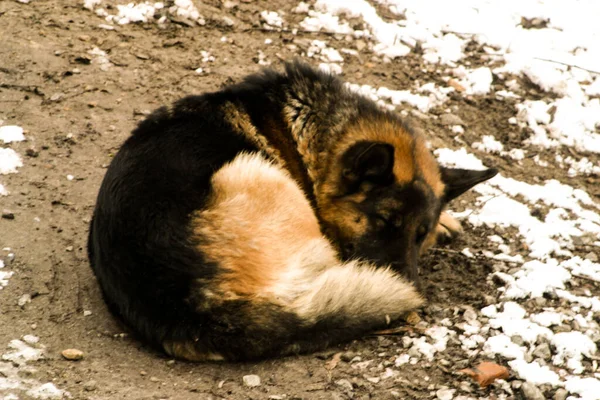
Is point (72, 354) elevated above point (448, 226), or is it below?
below

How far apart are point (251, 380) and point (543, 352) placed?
182 cm

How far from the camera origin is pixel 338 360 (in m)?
4.30

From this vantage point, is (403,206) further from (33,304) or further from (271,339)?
(33,304)

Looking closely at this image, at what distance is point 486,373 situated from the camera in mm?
4180

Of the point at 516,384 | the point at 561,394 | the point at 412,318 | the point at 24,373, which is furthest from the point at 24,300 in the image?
the point at 561,394

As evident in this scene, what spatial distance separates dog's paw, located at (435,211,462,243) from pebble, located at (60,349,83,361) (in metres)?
2.89

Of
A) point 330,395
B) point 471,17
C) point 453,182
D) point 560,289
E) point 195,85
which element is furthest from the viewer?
point 471,17

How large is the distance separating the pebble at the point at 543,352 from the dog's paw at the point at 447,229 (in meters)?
1.46

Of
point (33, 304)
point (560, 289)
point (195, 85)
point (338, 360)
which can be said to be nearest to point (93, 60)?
point (195, 85)

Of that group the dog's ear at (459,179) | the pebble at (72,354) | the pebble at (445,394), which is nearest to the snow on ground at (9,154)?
the pebble at (72,354)

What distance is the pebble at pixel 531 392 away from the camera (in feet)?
13.1

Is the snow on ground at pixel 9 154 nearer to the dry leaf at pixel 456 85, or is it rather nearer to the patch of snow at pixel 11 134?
the patch of snow at pixel 11 134

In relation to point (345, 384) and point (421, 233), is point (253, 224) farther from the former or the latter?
point (421, 233)

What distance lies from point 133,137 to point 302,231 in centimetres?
135
